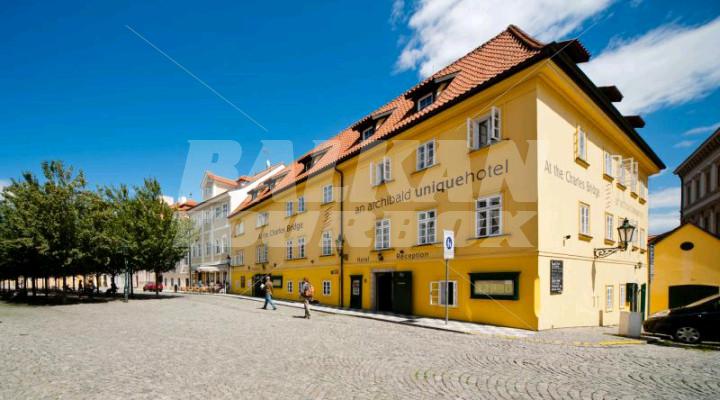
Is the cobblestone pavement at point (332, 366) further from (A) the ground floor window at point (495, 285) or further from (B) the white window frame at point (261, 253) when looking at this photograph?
(B) the white window frame at point (261, 253)

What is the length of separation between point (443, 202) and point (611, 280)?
8.41 m

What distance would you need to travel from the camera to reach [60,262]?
82.7 feet

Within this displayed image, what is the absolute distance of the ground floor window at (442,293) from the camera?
51.8ft

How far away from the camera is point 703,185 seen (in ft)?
131

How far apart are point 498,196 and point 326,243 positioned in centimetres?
1287

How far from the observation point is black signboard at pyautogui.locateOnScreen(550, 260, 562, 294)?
1364 cm

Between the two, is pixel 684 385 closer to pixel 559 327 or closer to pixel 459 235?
pixel 559 327

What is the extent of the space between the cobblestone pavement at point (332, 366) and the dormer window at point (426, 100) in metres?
10.9

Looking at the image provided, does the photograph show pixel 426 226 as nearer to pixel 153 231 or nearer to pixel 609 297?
pixel 609 297

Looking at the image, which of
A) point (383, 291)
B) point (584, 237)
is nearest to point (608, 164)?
point (584, 237)

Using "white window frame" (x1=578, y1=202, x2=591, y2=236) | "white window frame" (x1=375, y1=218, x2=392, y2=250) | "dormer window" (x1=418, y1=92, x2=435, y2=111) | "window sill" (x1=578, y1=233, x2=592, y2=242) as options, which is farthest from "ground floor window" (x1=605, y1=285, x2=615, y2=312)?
"dormer window" (x1=418, y1=92, x2=435, y2=111)

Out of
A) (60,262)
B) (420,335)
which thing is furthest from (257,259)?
(420,335)

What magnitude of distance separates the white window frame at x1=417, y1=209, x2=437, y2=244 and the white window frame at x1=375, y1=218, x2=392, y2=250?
2214mm

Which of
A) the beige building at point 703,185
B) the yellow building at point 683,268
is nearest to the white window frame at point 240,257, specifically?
the yellow building at point 683,268
